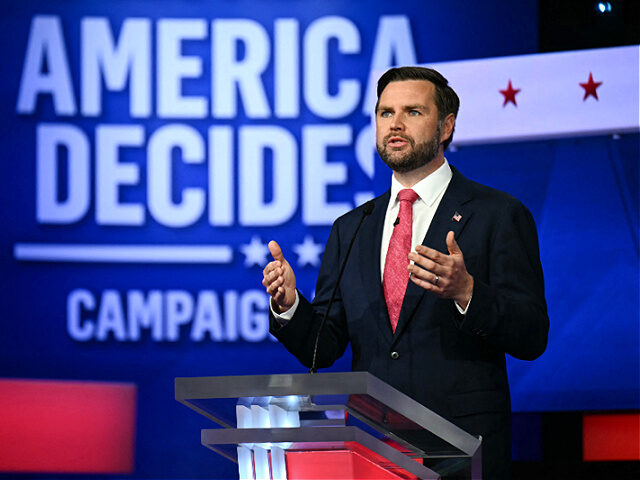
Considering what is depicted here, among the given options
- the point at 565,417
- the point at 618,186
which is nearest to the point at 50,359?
Result: the point at 565,417

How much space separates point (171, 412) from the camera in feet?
13.2

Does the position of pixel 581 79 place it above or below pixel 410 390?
above

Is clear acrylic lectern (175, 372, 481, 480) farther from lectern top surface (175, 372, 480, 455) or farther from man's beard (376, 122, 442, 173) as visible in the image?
man's beard (376, 122, 442, 173)

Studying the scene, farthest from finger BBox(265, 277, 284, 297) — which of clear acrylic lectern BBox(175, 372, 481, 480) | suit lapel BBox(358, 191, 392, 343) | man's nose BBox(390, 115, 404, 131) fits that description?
man's nose BBox(390, 115, 404, 131)

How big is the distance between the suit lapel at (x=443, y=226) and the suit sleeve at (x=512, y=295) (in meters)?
0.09

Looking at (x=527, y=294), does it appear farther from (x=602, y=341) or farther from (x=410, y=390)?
(x=602, y=341)

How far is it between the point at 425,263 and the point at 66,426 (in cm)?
293

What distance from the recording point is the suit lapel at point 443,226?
2084 millimetres

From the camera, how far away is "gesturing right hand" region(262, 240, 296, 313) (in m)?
1.91

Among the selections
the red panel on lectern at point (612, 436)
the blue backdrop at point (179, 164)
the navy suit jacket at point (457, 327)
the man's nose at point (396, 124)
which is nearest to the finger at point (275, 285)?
the navy suit jacket at point (457, 327)

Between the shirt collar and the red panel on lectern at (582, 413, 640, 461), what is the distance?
6.29 feet

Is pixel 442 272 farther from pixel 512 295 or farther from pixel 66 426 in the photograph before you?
pixel 66 426

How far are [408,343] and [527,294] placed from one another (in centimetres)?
30

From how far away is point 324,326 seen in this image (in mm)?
2195
